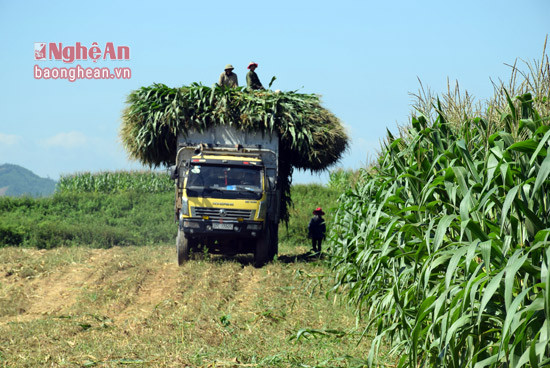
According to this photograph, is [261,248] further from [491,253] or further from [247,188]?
[491,253]

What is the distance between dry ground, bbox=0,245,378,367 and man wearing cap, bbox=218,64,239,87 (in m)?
4.65

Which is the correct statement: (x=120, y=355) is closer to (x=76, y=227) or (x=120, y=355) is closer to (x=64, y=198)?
(x=76, y=227)

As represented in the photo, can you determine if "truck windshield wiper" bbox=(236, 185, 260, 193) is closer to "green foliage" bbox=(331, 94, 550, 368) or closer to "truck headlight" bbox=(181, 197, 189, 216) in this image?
"truck headlight" bbox=(181, 197, 189, 216)

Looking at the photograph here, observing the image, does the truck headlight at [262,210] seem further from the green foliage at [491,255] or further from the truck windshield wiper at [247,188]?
the green foliage at [491,255]

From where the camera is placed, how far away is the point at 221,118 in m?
14.0

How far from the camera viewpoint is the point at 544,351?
342cm

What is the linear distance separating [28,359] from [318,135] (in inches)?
390

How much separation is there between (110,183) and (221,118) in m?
23.3

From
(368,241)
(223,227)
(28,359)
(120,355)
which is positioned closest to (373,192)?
(368,241)

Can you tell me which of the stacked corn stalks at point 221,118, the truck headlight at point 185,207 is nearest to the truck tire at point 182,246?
the truck headlight at point 185,207

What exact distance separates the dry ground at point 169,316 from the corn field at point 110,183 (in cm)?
2020

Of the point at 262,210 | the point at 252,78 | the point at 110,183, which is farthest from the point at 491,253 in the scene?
the point at 110,183

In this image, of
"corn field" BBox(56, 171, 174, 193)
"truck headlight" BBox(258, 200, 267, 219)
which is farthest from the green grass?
"truck headlight" BBox(258, 200, 267, 219)

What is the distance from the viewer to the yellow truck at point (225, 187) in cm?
1352
